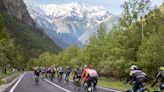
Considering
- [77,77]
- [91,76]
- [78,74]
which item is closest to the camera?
[91,76]

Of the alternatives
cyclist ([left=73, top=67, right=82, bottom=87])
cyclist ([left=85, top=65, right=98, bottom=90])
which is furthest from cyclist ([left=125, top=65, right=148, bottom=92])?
cyclist ([left=73, top=67, right=82, bottom=87])

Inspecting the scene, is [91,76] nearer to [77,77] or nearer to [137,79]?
[137,79]

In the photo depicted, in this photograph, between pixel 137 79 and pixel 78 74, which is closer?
pixel 137 79

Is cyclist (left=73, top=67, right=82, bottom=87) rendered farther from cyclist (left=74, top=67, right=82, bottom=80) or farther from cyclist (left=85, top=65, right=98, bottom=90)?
cyclist (left=85, top=65, right=98, bottom=90)

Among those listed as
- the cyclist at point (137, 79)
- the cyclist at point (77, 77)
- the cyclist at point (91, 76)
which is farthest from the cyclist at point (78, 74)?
the cyclist at point (137, 79)

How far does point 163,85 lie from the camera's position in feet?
65.2

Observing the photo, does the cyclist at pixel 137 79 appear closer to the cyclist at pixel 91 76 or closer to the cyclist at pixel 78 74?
the cyclist at pixel 91 76

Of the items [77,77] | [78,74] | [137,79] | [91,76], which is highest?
[137,79]

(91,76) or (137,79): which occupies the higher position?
(137,79)

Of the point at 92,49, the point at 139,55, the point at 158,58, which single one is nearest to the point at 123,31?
the point at 139,55

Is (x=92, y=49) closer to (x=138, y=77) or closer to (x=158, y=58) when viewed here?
(x=158, y=58)

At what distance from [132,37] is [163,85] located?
31.0 meters

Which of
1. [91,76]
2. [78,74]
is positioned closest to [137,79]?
[91,76]

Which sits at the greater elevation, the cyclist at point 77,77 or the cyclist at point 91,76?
the cyclist at point 91,76
